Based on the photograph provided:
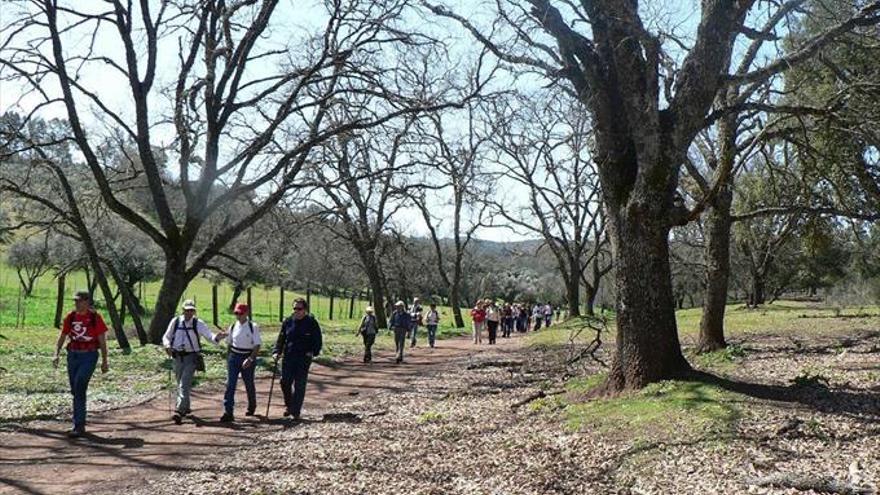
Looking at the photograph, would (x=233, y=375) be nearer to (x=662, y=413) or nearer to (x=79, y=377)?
(x=79, y=377)

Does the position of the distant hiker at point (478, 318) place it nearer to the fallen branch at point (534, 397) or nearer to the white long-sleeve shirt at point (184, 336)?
the fallen branch at point (534, 397)

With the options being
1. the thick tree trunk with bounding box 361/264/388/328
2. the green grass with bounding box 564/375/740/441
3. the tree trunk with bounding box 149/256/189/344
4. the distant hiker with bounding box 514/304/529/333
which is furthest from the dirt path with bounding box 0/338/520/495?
the distant hiker with bounding box 514/304/529/333

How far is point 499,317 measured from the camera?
37.3 meters

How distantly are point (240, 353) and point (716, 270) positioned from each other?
9837 mm

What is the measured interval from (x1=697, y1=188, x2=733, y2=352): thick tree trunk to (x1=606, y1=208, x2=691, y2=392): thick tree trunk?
5710 mm

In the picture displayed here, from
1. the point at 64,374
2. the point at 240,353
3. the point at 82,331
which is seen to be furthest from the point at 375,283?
the point at 82,331

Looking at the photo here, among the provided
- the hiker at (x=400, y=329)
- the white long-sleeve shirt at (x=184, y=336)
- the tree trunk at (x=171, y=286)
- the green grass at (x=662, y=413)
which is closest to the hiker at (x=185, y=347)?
the white long-sleeve shirt at (x=184, y=336)

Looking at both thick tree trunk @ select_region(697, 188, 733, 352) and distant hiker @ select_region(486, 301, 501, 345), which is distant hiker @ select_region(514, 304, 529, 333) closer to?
distant hiker @ select_region(486, 301, 501, 345)

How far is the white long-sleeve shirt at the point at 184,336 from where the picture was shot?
1112 centimetres

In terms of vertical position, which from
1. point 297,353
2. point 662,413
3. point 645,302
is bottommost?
point 662,413

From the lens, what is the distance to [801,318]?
31500 mm

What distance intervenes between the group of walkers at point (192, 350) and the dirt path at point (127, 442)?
0.36 meters

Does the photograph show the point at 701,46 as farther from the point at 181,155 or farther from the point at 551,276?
the point at 551,276

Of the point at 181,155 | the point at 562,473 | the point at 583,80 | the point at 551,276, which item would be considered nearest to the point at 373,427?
the point at 562,473
